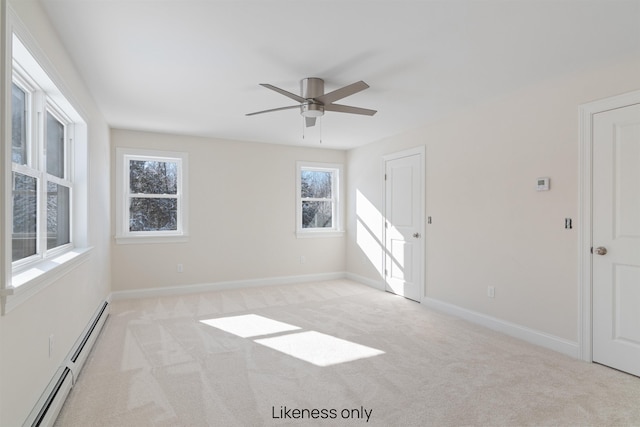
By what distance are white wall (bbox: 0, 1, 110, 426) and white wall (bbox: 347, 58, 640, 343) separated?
390 cm

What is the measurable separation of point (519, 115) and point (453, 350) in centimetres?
239

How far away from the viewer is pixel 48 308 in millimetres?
2205

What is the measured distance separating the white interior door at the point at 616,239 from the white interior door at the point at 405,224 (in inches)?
81.9

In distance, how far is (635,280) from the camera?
271 centimetres

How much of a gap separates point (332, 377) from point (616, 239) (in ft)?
8.27

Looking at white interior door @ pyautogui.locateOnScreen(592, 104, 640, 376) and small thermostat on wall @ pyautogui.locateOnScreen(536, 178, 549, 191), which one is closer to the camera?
white interior door @ pyautogui.locateOnScreen(592, 104, 640, 376)

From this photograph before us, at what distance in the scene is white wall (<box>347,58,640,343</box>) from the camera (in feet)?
10.2

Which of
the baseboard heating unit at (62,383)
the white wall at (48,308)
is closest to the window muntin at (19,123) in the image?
the white wall at (48,308)


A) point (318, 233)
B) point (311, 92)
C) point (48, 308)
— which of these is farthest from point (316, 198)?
point (48, 308)

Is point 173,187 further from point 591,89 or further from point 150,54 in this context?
point 591,89

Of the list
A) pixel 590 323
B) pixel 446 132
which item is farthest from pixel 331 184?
pixel 590 323

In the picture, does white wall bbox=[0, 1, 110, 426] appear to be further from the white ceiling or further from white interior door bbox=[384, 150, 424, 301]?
white interior door bbox=[384, 150, 424, 301]

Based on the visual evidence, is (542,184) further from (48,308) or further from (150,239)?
(150,239)

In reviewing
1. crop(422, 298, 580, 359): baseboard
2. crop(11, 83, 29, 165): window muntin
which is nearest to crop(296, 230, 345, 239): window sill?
crop(422, 298, 580, 359): baseboard
